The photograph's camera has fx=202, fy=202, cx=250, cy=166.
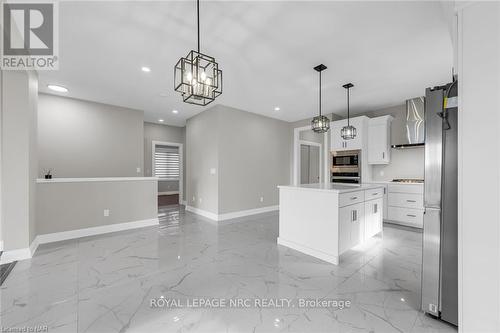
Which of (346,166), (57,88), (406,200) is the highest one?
(57,88)

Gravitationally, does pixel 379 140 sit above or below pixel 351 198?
above

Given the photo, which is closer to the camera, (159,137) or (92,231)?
(92,231)

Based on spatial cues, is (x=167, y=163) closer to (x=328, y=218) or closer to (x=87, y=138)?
(x=87, y=138)

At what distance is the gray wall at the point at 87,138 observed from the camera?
4.04 meters

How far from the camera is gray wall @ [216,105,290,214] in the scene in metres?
4.78

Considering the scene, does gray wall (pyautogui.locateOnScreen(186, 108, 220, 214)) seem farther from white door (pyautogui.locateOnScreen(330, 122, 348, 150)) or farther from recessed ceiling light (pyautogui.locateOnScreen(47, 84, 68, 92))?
white door (pyautogui.locateOnScreen(330, 122, 348, 150))

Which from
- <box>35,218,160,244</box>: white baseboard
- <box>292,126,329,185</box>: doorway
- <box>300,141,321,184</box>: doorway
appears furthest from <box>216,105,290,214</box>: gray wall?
<box>35,218,160,244</box>: white baseboard

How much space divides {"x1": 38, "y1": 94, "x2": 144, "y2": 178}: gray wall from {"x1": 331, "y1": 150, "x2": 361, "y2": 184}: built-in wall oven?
4.97 m

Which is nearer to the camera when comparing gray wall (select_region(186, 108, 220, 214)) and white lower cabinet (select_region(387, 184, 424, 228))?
white lower cabinet (select_region(387, 184, 424, 228))

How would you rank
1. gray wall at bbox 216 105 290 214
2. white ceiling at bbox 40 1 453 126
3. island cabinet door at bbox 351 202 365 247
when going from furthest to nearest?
gray wall at bbox 216 105 290 214 < island cabinet door at bbox 351 202 365 247 < white ceiling at bbox 40 1 453 126

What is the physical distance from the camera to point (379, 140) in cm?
474

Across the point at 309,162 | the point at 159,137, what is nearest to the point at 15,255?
the point at 159,137

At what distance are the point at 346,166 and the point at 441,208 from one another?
3.64 m

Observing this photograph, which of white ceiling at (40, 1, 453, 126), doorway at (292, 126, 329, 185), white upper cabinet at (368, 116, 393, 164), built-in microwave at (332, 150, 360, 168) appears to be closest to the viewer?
white ceiling at (40, 1, 453, 126)
